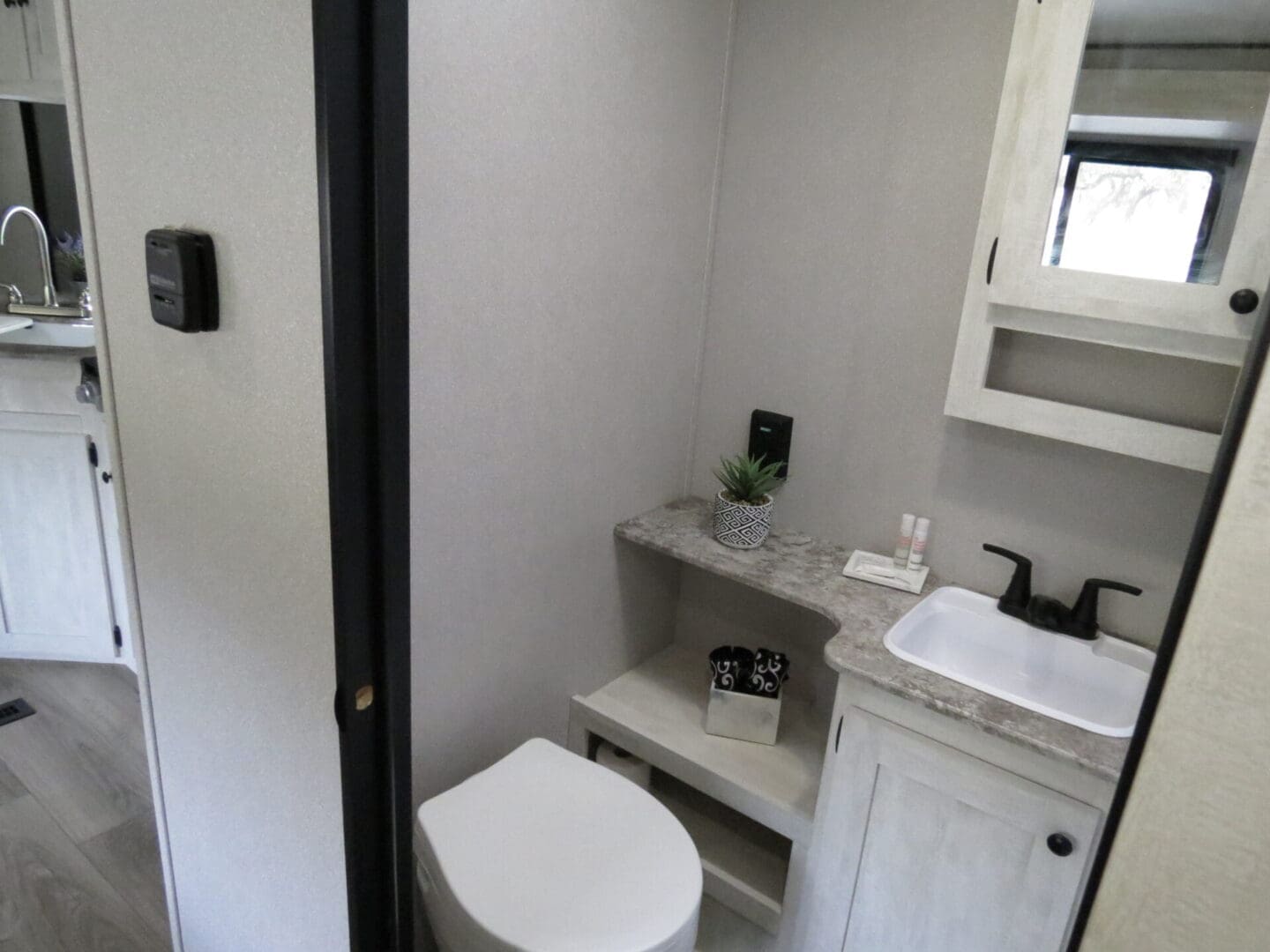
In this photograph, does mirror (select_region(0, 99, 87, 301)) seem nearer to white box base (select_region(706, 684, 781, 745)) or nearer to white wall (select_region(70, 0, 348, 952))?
white wall (select_region(70, 0, 348, 952))

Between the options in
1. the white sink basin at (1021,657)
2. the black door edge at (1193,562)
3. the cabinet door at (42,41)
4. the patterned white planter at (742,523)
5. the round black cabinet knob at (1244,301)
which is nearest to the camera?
the black door edge at (1193,562)

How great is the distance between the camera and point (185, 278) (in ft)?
3.12

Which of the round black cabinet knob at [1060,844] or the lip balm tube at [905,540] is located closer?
the round black cabinet knob at [1060,844]

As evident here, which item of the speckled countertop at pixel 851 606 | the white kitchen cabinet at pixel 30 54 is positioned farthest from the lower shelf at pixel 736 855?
the white kitchen cabinet at pixel 30 54

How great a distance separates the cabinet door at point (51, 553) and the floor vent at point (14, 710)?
0.68ft

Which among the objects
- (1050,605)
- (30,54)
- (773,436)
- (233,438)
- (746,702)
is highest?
(30,54)

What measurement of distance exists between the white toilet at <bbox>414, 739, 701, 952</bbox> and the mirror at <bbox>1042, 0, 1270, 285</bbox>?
1174 mm

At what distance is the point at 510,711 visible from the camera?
1729mm

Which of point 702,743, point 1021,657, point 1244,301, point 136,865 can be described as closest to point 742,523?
point 702,743

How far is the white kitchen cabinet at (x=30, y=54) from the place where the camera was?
2.47 m

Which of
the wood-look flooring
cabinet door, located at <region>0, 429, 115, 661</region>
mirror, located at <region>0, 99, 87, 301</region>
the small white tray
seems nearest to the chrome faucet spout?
mirror, located at <region>0, 99, 87, 301</region>

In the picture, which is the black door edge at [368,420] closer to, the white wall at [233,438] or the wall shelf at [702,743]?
the white wall at [233,438]

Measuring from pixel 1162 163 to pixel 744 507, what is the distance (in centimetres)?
95

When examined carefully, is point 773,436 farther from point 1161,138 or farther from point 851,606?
point 1161,138
